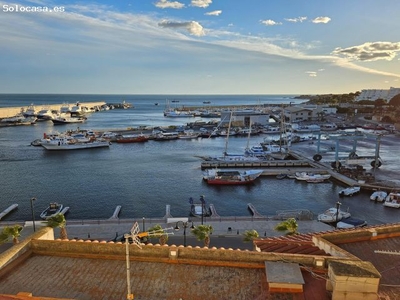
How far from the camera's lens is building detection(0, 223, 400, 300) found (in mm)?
9047

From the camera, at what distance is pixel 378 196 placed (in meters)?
41.6

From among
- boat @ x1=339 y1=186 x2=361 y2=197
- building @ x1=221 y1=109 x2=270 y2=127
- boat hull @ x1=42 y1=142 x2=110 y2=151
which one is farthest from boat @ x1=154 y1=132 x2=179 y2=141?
boat @ x1=339 y1=186 x2=361 y2=197

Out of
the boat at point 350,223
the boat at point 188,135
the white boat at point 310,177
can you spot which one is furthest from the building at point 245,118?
the boat at point 350,223

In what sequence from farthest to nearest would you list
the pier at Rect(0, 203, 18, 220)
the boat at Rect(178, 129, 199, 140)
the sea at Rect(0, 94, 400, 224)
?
the boat at Rect(178, 129, 199, 140) < the sea at Rect(0, 94, 400, 224) < the pier at Rect(0, 203, 18, 220)

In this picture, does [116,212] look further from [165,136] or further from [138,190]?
[165,136]

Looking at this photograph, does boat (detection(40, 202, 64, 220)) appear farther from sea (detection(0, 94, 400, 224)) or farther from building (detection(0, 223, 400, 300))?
building (detection(0, 223, 400, 300))

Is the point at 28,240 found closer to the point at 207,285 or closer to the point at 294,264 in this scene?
the point at 207,285

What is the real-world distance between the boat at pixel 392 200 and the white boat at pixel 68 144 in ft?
209

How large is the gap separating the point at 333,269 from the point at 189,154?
65860 millimetres

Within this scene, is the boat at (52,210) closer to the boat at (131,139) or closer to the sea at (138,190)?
the sea at (138,190)

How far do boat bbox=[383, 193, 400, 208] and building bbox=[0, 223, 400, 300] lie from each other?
104 ft

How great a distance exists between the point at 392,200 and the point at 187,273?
38.3 m

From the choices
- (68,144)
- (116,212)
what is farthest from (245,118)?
(116,212)

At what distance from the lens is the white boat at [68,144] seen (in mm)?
75938
